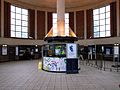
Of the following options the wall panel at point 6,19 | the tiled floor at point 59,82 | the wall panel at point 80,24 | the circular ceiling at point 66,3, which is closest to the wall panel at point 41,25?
the circular ceiling at point 66,3

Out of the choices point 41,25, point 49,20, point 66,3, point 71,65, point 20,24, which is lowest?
point 71,65

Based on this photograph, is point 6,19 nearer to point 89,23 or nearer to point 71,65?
point 89,23

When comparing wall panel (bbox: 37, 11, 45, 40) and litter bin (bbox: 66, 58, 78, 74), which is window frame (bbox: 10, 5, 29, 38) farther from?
litter bin (bbox: 66, 58, 78, 74)

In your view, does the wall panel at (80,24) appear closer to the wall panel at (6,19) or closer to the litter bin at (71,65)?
the wall panel at (6,19)

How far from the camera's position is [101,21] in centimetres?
3569

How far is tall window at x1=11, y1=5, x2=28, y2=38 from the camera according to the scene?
34.5 meters

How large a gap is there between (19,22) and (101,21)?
14356 mm

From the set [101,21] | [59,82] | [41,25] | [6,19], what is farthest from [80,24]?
[59,82]

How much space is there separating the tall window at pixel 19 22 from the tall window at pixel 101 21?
40.9 ft

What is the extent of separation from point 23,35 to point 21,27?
1.46 m

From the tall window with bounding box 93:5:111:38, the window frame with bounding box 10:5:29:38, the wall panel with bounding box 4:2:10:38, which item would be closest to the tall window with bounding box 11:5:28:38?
the window frame with bounding box 10:5:29:38

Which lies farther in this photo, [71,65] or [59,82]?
[71,65]

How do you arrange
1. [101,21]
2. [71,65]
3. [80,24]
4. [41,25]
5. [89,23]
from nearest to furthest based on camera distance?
[71,65], [101,21], [89,23], [80,24], [41,25]

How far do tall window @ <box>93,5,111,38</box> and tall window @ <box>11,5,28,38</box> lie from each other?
40.9ft
